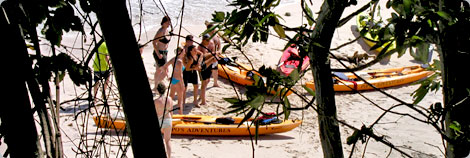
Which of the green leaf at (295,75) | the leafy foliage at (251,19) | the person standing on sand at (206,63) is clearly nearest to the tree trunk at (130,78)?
the leafy foliage at (251,19)

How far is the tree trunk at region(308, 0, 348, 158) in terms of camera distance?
2635mm

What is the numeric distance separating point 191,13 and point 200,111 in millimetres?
11287

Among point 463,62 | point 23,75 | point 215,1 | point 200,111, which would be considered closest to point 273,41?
point 200,111

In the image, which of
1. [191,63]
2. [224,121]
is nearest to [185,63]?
[191,63]

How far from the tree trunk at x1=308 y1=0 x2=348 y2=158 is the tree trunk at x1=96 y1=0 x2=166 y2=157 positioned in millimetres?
959

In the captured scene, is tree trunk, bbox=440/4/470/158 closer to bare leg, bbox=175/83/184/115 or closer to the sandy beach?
the sandy beach

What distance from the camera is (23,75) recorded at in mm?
2033

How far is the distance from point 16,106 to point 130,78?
1.44 ft

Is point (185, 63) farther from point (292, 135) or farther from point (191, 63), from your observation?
point (292, 135)

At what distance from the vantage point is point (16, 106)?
6.50 ft

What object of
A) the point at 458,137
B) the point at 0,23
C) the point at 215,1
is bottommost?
the point at 458,137

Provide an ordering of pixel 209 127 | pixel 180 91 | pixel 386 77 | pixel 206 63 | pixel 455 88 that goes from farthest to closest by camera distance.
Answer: pixel 386 77
pixel 206 63
pixel 180 91
pixel 209 127
pixel 455 88

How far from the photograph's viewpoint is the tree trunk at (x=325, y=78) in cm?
263

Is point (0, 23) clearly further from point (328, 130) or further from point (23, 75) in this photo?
point (328, 130)
